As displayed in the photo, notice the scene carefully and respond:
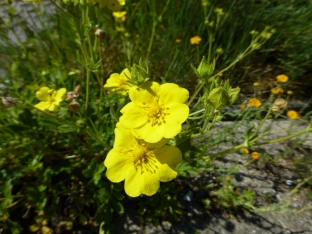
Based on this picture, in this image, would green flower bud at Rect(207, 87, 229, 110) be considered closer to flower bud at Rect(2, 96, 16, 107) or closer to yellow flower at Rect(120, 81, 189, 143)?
yellow flower at Rect(120, 81, 189, 143)

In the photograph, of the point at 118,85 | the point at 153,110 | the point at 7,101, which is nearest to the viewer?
the point at 153,110

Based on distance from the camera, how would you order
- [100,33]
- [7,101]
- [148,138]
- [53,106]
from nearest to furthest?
[148,138]
[7,101]
[100,33]
[53,106]

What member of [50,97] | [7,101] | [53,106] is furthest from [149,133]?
[50,97]

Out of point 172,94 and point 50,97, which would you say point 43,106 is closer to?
point 50,97

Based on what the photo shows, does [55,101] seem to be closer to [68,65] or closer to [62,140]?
[62,140]

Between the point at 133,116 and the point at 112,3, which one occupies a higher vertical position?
the point at 112,3

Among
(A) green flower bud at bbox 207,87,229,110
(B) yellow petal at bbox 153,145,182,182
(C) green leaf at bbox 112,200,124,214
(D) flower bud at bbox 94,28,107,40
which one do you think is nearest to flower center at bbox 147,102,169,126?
(B) yellow petal at bbox 153,145,182,182

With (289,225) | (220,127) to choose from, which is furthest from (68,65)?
(289,225)
